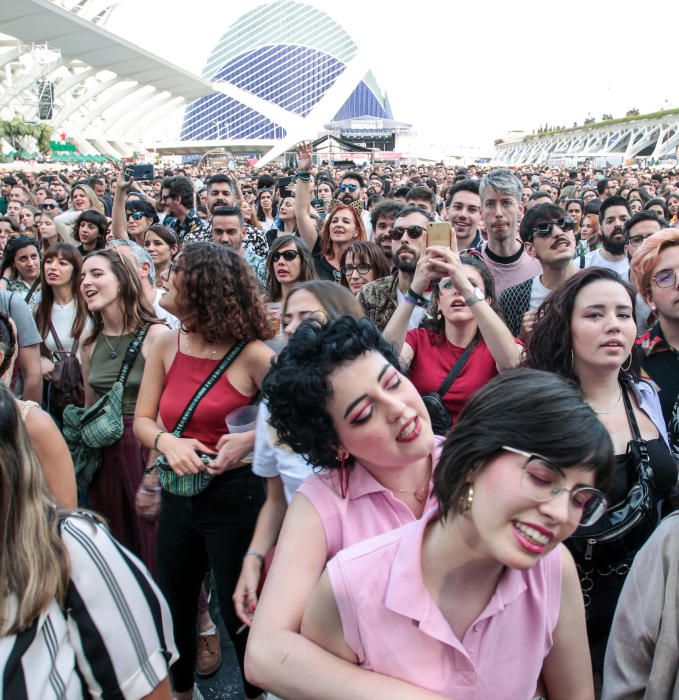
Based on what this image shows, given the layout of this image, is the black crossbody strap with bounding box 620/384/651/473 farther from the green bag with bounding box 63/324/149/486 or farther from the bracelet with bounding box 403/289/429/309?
the green bag with bounding box 63/324/149/486

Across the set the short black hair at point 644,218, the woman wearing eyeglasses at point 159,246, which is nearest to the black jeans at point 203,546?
the woman wearing eyeglasses at point 159,246

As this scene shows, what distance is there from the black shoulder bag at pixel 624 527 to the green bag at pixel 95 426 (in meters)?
1.90

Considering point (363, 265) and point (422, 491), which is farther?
point (363, 265)

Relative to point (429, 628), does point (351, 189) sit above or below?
above

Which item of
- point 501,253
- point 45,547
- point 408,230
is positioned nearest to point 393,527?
point 45,547

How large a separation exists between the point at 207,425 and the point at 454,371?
0.96 metres

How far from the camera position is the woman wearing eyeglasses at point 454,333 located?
2266 millimetres

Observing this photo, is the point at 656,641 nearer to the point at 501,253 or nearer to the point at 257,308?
the point at 257,308

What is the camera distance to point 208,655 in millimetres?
2676

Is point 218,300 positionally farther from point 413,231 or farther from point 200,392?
point 413,231

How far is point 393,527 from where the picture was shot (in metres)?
1.38

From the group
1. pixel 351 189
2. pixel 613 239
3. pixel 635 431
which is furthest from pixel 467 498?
pixel 351 189

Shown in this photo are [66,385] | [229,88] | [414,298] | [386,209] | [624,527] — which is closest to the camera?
[624,527]

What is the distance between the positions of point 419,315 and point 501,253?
1.26m
